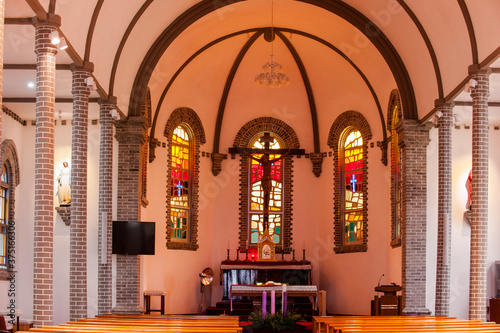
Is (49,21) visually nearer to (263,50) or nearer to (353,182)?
(263,50)

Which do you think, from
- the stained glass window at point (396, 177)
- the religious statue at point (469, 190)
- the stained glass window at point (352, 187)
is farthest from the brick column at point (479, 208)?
the stained glass window at point (352, 187)

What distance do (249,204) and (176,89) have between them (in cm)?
438

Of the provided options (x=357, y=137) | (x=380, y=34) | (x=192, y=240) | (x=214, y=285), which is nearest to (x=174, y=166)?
(x=192, y=240)

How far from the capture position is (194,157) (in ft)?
74.0

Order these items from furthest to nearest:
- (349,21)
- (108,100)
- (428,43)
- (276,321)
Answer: (349,21) < (428,43) < (276,321) < (108,100)

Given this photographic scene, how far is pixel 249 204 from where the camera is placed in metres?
23.4

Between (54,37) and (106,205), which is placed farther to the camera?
(106,205)

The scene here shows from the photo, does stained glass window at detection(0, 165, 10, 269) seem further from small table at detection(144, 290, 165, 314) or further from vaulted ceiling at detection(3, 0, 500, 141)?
small table at detection(144, 290, 165, 314)

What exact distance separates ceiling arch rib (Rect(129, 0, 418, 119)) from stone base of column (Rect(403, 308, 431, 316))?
4.61 meters

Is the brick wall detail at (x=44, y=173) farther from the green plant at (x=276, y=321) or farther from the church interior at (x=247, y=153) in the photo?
the green plant at (x=276, y=321)

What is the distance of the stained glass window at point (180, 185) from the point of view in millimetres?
21752

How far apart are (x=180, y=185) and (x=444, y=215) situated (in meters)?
8.56

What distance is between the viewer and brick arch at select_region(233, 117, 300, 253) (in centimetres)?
2313

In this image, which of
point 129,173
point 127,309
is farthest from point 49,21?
point 127,309
